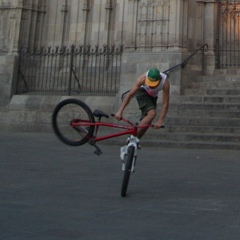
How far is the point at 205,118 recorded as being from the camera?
42.7 feet

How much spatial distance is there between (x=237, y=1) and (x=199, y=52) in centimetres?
275

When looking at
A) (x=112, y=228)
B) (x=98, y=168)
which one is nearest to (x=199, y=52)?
(x=98, y=168)

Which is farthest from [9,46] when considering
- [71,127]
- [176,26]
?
[71,127]

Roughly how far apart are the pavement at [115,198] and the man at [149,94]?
960 mm

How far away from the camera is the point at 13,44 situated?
18.4 meters

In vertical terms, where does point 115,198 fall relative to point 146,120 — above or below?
below

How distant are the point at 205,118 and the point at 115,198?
7707 mm

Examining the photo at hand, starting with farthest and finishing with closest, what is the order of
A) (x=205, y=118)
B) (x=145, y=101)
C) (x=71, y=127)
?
(x=205, y=118) < (x=71, y=127) < (x=145, y=101)

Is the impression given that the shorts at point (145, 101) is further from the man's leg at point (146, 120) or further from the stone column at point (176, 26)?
the stone column at point (176, 26)

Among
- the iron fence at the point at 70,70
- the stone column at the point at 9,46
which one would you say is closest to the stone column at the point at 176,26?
the iron fence at the point at 70,70

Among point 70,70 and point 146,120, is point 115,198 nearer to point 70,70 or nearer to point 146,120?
point 146,120

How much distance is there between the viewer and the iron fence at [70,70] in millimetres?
17297

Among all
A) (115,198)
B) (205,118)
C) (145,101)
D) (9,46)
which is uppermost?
(9,46)

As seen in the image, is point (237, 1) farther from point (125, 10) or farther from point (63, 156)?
point (63, 156)
